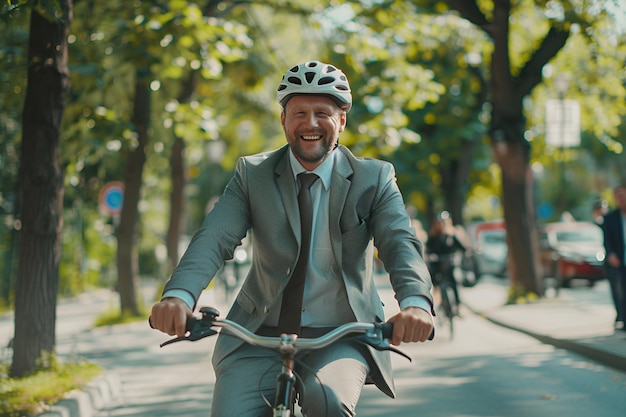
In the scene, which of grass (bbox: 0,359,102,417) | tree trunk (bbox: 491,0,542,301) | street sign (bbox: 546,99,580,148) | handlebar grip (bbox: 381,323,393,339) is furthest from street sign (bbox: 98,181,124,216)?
handlebar grip (bbox: 381,323,393,339)

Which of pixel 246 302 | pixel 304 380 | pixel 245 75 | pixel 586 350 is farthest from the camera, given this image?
pixel 245 75

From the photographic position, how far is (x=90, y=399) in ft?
28.5

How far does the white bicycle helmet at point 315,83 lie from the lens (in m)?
3.95

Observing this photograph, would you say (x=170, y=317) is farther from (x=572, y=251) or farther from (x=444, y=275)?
(x=572, y=251)

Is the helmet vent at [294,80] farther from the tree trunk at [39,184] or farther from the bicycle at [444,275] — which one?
the bicycle at [444,275]

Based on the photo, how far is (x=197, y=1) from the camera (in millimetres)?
15742

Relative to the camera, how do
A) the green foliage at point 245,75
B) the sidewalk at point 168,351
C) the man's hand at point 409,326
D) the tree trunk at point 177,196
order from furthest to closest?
1. the tree trunk at point 177,196
2. the green foliage at point 245,75
3. the sidewalk at point 168,351
4. the man's hand at point 409,326

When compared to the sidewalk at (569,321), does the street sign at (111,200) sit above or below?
above

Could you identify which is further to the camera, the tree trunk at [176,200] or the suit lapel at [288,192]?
the tree trunk at [176,200]

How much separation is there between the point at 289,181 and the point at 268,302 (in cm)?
48

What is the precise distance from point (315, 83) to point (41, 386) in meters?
5.44

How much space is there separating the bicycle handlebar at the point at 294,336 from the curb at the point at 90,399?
4.15 m

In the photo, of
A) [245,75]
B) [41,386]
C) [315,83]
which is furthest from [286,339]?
[245,75]

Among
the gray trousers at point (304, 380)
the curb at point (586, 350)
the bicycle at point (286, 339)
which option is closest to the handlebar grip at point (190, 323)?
the bicycle at point (286, 339)
